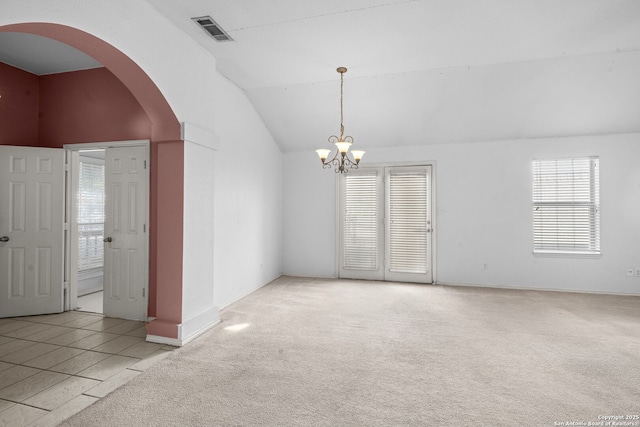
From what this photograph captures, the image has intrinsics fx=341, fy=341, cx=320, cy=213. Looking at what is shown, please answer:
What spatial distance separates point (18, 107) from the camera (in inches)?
164

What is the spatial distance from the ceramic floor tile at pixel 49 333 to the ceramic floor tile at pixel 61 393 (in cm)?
117

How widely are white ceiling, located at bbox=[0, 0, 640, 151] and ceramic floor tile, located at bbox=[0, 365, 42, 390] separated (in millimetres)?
3160

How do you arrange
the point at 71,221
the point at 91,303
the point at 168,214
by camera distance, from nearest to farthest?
the point at 168,214
the point at 71,221
the point at 91,303

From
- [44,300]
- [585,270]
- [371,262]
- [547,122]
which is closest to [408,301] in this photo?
[371,262]

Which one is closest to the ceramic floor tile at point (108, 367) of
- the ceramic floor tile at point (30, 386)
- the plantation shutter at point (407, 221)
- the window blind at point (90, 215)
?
the ceramic floor tile at point (30, 386)

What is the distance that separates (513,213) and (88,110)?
248 inches

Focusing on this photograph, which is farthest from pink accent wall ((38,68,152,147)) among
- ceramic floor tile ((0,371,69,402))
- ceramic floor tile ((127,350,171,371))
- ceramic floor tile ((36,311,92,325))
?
ceramic floor tile ((0,371,69,402))

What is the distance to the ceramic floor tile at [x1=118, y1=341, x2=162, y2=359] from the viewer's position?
3.08 meters

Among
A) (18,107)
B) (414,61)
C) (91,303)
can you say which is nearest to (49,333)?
(91,303)

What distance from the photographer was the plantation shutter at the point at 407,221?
6.00 m

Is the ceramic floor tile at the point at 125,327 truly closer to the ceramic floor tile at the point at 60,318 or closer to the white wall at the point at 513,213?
the ceramic floor tile at the point at 60,318

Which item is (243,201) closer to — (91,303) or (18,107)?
(91,303)

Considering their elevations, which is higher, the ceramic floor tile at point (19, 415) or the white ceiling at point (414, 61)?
the white ceiling at point (414, 61)

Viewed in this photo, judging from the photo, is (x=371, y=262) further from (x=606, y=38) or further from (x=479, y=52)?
(x=606, y=38)
